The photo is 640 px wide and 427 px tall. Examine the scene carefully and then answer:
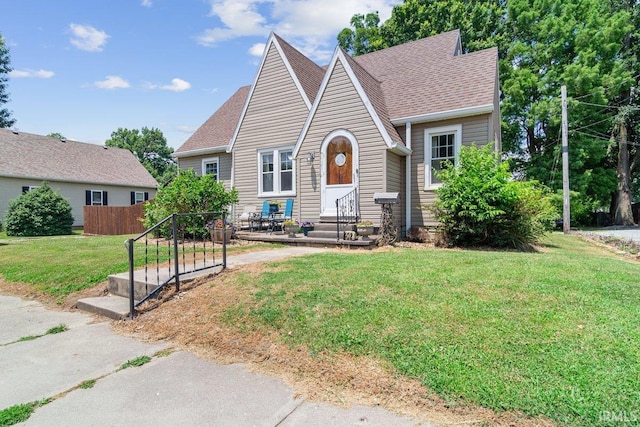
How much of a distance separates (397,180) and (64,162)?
82.4 feet

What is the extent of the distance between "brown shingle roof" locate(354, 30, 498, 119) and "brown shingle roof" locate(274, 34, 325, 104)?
8.73 ft

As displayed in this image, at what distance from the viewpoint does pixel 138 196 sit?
28.4 m

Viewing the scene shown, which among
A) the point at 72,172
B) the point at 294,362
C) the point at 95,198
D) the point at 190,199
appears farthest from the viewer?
the point at 95,198

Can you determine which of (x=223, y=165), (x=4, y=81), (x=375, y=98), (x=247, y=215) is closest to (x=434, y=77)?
(x=375, y=98)

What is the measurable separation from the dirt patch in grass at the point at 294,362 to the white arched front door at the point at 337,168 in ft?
21.7

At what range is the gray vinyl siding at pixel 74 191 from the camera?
21359 mm

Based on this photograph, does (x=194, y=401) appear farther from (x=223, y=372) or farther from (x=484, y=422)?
(x=484, y=422)

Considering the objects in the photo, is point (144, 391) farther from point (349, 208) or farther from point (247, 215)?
point (247, 215)

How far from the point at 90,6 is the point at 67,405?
1219 centimetres

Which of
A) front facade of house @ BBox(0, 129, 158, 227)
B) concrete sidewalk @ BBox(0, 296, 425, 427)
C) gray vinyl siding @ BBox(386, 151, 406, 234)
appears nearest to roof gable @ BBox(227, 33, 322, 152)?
gray vinyl siding @ BBox(386, 151, 406, 234)

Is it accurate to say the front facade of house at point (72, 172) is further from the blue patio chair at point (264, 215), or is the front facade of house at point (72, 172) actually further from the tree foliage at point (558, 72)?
the tree foliage at point (558, 72)

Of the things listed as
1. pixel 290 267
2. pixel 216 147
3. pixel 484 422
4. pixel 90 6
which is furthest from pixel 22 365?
pixel 216 147

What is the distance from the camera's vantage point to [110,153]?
29.5 metres

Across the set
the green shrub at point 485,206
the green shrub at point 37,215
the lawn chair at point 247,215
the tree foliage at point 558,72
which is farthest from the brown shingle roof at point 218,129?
the tree foliage at point 558,72
